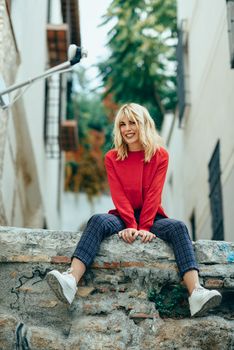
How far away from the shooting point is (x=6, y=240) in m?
5.76

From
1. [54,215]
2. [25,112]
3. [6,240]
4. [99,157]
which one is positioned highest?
[6,240]

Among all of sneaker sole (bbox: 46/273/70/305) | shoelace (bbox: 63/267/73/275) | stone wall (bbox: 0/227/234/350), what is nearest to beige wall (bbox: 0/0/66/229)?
stone wall (bbox: 0/227/234/350)

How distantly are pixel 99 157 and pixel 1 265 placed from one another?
63.9 feet

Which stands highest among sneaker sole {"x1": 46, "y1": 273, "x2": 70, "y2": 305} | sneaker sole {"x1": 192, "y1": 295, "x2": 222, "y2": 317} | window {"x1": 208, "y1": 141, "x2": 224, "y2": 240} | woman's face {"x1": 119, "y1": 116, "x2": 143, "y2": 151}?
woman's face {"x1": 119, "y1": 116, "x2": 143, "y2": 151}

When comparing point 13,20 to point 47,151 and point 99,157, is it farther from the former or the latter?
point 99,157

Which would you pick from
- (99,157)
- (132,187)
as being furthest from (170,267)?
(99,157)

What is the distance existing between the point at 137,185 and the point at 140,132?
429 millimetres

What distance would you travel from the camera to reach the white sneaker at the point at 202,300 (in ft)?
17.1

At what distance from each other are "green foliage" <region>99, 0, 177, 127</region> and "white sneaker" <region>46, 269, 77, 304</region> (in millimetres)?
11221

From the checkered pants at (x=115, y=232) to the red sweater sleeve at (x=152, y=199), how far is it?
8 cm

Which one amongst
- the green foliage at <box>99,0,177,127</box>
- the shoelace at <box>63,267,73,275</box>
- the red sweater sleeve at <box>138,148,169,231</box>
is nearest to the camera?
the shoelace at <box>63,267,73,275</box>

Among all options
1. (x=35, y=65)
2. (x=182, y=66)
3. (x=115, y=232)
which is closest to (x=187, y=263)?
(x=115, y=232)

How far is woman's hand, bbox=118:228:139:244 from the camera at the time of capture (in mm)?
5684

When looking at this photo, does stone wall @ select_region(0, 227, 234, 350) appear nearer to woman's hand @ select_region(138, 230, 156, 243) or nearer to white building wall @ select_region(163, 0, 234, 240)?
woman's hand @ select_region(138, 230, 156, 243)
